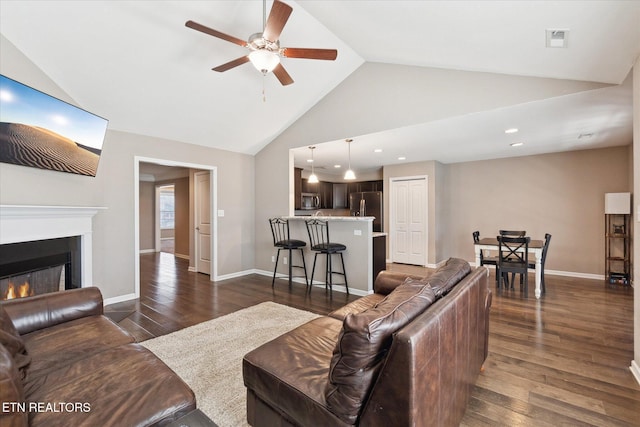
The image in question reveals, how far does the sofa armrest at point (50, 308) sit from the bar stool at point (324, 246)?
280 centimetres

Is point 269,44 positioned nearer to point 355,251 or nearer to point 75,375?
point 75,375

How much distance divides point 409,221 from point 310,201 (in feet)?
9.02

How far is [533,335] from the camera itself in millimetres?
2834

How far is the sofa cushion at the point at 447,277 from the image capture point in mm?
1647

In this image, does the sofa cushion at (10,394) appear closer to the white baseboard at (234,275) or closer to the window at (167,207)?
the white baseboard at (234,275)

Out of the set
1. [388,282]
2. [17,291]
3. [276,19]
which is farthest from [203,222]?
[276,19]

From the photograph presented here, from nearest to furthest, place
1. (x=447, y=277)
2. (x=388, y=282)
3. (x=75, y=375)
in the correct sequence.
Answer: (x=75, y=375) < (x=447, y=277) < (x=388, y=282)

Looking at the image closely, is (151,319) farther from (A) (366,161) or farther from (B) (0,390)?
(A) (366,161)

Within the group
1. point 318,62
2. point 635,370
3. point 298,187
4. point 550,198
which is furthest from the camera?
point 298,187

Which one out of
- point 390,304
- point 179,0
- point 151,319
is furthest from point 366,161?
point 390,304

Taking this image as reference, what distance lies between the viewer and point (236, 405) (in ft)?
5.90

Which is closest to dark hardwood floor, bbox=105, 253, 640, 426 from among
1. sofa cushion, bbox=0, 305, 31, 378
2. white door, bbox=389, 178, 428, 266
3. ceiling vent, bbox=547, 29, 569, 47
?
sofa cushion, bbox=0, 305, 31, 378

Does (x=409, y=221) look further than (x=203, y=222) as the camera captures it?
Yes

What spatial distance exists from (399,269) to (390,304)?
5.19 meters
